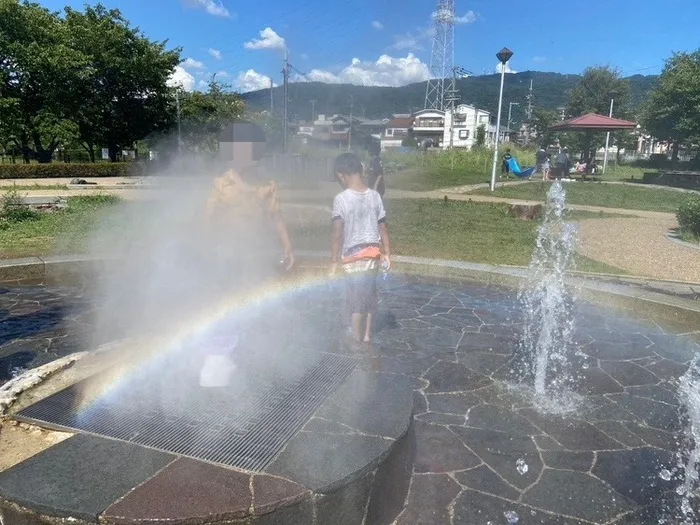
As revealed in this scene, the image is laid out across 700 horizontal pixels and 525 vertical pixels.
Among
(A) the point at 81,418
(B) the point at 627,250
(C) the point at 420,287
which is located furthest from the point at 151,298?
(B) the point at 627,250

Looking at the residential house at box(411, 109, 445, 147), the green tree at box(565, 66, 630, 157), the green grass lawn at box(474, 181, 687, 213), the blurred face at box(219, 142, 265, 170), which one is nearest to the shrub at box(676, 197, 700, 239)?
the green grass lawn at box(474, 181, 687, 213)

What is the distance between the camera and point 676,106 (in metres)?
38.3

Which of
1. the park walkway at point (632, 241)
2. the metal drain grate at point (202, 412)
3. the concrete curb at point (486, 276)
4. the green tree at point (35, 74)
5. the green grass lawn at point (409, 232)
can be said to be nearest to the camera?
the metal drain grate at point (202, 412)

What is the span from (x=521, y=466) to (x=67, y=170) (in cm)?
3152

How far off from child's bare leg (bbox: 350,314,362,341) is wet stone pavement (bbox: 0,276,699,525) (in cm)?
22

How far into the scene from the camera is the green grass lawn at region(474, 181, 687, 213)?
17641 millimetres

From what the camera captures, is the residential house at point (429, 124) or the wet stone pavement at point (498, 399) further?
the residential house at point (429, 124)

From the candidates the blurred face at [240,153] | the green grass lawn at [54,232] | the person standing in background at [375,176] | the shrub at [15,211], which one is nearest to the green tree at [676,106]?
the person standing in background at [375,176]

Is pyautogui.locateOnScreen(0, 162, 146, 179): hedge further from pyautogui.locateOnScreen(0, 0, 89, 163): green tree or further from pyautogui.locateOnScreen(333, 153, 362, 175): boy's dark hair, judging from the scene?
pyautogui.locateOnScreen(333, 153, 362, 175): boy's dark hair

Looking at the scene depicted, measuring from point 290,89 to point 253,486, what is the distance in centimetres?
1024

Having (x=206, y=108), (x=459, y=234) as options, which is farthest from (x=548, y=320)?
(x=206, y=108)

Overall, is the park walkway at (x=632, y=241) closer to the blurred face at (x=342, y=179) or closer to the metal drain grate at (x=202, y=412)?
the blurred face at (x=342, y=179)

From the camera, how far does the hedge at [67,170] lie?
2664cm

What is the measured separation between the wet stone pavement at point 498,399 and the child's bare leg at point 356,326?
217 millimetres
